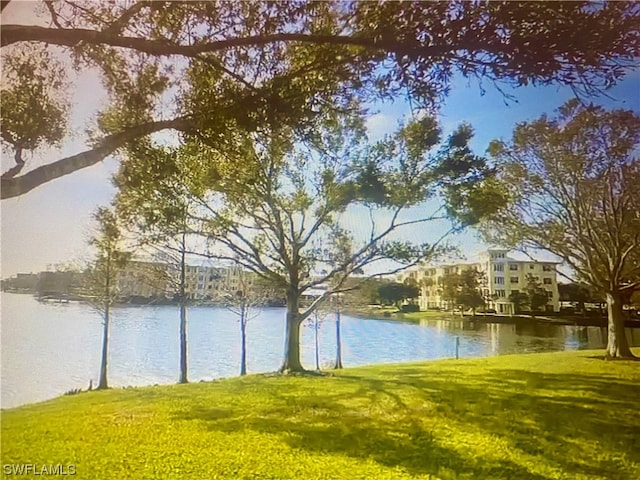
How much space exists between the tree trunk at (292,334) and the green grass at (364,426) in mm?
58

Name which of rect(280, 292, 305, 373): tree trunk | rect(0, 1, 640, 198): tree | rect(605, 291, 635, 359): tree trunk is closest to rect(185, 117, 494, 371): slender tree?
rect(280, 292, 305, 373): tree trunk

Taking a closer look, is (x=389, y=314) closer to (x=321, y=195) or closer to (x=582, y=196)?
(x=321, y=195)

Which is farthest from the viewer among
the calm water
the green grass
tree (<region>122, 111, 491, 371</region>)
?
tree (<region>122, 111, 491, 371</region>)

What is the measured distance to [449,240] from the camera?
1.64 meters

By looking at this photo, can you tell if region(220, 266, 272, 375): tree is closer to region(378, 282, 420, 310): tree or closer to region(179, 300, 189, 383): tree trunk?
region(179, 300, 189, 383): tree trunk

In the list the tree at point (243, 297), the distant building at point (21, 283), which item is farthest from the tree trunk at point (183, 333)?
the distant building at point (21, 283)

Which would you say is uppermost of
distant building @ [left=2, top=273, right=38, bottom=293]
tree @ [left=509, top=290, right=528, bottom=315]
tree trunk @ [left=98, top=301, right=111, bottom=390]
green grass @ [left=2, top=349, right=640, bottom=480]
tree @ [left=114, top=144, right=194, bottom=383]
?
tree @ [left=114, top=144, right=194, bottom=383]

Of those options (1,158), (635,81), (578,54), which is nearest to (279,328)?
(1,158)

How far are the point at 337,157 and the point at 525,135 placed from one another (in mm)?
622

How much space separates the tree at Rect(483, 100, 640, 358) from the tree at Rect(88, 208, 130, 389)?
3.81ft

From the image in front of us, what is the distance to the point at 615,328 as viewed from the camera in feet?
5.47

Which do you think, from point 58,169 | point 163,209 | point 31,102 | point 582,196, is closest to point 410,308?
point 582,196

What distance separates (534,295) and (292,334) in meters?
0.79

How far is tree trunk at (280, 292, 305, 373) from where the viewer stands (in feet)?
5.28
